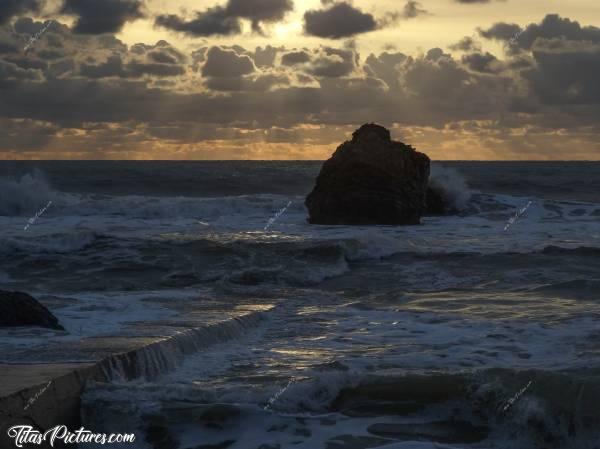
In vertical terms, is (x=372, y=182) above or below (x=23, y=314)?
above

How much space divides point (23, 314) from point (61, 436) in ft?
8.13

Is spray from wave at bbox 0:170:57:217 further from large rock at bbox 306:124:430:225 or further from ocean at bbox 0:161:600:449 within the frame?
large rock at bbox 306:124:430:225

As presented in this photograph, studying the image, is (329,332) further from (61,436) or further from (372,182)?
(372,182)

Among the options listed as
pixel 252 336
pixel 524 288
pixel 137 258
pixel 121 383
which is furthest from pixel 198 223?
pixel 121 383

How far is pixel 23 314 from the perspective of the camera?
733cm

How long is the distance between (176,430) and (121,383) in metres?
0.68

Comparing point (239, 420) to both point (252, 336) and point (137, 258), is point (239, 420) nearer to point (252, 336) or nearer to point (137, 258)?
point (252, 336)

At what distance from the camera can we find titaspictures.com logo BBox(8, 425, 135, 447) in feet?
15.3

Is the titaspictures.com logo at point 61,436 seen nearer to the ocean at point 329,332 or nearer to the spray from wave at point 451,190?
the ocean at point 329,332

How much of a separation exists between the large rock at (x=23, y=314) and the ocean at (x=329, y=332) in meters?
0.23

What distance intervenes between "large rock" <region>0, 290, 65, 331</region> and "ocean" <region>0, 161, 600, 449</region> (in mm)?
234

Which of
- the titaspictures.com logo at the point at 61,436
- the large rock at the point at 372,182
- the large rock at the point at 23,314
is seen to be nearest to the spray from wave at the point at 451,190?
the large rock at the point at 372,182

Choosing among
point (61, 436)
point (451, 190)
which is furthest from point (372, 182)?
point (61, 436)

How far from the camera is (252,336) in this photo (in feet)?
27.3
